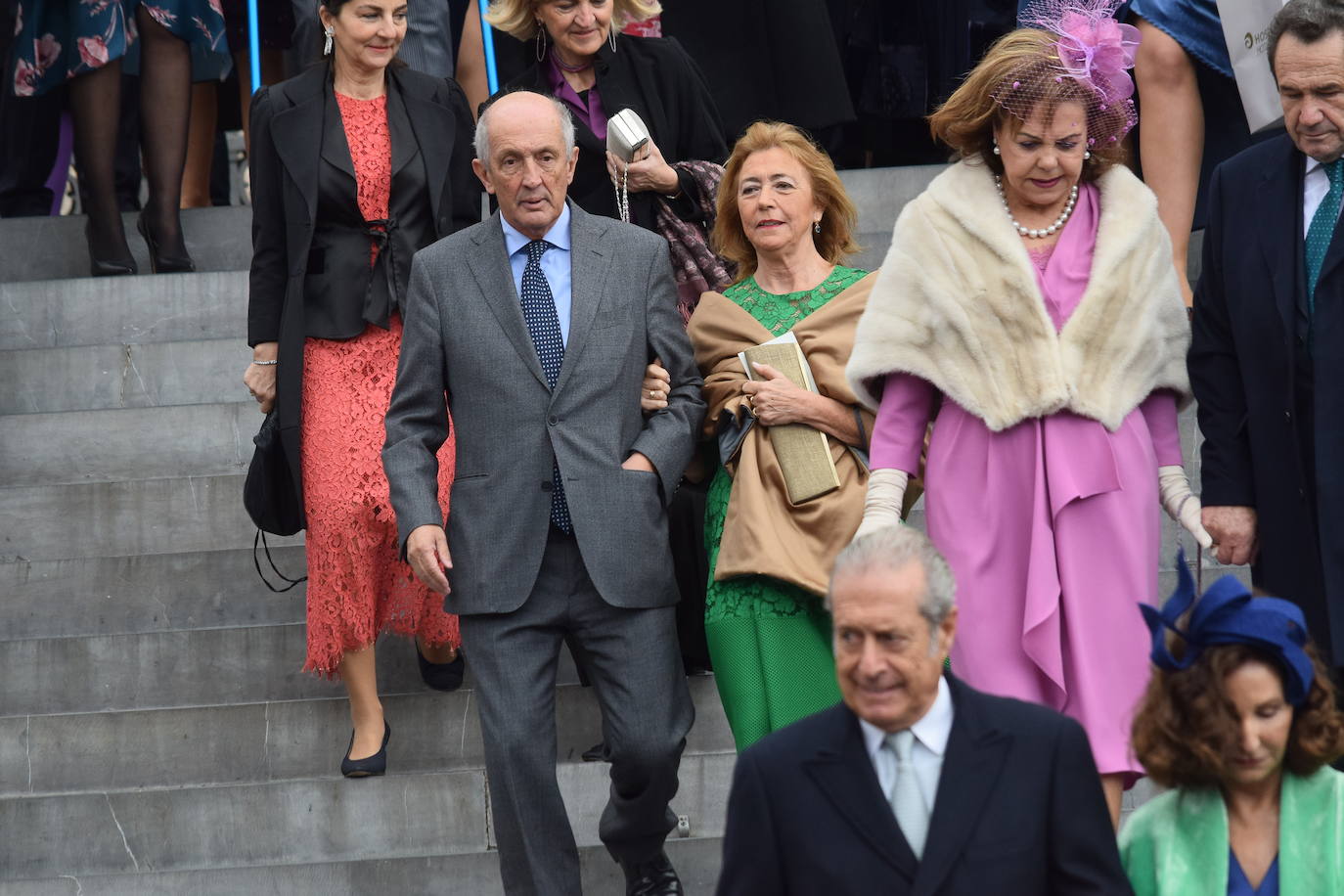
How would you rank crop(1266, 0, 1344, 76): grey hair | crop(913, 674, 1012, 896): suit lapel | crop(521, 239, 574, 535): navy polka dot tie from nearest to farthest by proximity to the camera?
crop(913, 674, 1012, 896): suit lapel
crop(1266, 0, 1344, 76): grey hair
crop(521, 239, 574, 535): navy polka dot tie

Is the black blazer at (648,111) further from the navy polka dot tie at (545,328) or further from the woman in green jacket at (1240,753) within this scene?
the woman in green jacket at (1240,753)

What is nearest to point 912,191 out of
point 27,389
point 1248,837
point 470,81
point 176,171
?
point 470,81

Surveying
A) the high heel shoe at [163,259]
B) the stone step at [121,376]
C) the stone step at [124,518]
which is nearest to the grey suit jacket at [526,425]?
the stone step at [124,518]

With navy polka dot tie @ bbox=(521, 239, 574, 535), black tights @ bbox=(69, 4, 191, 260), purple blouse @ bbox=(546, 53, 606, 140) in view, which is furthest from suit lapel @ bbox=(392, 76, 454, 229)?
black tights @ bbox=(69, 4, 191, 260)

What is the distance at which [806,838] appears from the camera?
11.8ft

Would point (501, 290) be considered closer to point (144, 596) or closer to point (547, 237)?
point (547, 237)

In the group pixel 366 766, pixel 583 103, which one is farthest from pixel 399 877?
pixel 583 103

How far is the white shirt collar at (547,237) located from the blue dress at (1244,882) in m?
2.29

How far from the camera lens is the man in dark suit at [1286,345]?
458 cm

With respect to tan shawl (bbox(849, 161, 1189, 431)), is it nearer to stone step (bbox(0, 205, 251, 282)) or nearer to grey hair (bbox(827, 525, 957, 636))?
grey hair (bbox(827, 525, 957, 636))

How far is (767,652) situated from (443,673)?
1.50 metres

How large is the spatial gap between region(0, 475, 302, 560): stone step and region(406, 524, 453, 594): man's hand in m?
2.16

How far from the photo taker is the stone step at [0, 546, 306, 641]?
22.2ft

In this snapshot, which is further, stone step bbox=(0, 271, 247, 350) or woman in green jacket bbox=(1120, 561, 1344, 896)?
stone step bbox=(0, 271, 247, 350)
